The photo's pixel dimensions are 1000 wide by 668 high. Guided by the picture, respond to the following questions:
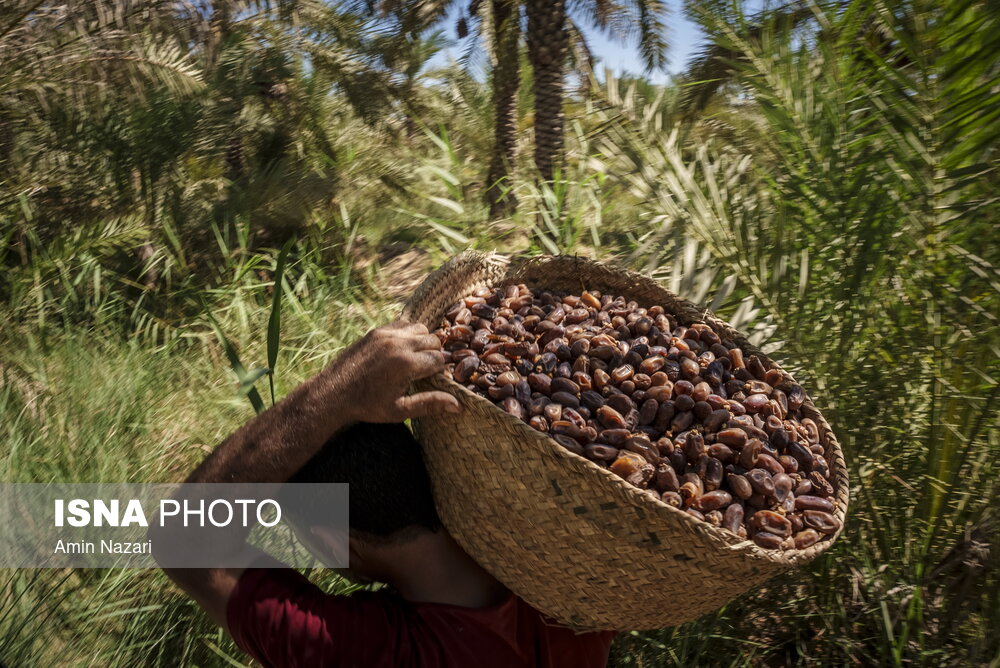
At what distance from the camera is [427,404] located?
4.13 feet

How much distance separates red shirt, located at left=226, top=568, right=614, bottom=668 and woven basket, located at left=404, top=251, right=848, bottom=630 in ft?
0.37

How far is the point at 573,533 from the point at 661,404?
0.32 m

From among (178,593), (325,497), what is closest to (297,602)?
(325,497)

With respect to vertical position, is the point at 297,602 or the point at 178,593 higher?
the point at 297,602

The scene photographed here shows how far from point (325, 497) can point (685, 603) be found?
0.63 m

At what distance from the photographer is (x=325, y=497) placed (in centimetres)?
140

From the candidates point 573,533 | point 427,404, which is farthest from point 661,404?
point 427,404

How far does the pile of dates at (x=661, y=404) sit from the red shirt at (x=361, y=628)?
376 millimetres

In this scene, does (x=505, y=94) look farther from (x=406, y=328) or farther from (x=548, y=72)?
(x=406, y=328)

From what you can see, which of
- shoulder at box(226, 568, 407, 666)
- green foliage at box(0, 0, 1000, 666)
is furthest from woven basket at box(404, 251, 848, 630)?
green foliage at box(0, 0, 1000, 666)

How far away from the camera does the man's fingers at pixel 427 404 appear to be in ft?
4.11

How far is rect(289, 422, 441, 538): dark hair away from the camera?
137cm

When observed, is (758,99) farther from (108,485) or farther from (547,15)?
(547,15)

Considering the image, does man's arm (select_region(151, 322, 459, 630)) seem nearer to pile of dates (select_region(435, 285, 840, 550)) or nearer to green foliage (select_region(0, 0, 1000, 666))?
pile of dates (select_region(435, 285, 840, 550))
